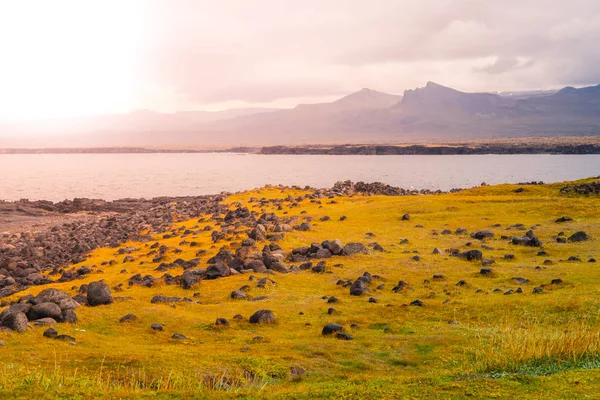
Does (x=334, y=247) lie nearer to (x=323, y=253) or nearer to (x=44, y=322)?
(x=323, y=253)

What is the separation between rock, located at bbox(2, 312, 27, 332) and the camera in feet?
43.7

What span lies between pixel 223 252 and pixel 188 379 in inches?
628

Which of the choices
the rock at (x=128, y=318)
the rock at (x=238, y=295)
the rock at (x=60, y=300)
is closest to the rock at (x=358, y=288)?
the rock at (x=238, y=295)

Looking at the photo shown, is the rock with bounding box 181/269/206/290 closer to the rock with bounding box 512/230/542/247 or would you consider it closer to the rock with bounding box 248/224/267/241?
the rock with bounding box 248/224/267/241

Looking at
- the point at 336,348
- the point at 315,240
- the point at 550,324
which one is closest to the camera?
the point at 336,348

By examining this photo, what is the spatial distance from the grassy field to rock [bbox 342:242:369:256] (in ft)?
2.28

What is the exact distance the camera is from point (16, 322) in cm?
1336

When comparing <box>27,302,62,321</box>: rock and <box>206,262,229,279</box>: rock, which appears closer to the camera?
<box>27,302,62,321</box>: rock

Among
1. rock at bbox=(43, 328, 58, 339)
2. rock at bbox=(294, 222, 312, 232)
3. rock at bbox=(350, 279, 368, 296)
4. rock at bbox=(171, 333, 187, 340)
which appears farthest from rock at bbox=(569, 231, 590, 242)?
rock at bbox=(43, 328, 58, 339)

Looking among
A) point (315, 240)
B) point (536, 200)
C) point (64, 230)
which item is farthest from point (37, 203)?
point (536, 200)

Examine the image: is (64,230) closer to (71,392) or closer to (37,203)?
(37,203)

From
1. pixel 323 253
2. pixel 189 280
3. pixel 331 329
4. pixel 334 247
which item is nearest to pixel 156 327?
pixel 331 329

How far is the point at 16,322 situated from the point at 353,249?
55.4 ft

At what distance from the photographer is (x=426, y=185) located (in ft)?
298
